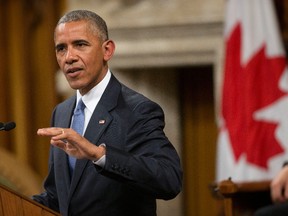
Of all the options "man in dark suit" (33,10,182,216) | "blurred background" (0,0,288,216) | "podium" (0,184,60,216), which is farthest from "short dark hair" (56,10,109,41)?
"blurred background" (0,0,288,216)

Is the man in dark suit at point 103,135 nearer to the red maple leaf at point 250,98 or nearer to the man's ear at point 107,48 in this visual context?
the man's ear at point 107,48

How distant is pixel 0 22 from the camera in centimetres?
649

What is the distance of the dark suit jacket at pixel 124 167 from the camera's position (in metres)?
2.60

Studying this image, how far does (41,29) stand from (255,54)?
180cm

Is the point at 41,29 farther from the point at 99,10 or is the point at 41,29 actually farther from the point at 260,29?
the point at 260,29

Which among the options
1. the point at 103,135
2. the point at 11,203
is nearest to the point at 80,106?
the point at 103,135

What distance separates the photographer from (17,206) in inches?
98.4

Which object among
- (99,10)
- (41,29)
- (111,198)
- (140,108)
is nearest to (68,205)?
(111,198)

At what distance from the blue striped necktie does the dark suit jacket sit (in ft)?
0.08

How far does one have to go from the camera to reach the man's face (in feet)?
9.07

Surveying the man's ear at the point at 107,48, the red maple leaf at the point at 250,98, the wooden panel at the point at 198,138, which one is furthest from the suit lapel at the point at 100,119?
the wooden panel at the point at 198,138

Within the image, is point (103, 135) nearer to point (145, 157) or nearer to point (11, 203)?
point (145, 157)

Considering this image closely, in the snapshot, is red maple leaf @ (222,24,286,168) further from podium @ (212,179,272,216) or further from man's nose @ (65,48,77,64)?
man's nose @ (65,48,77,64)

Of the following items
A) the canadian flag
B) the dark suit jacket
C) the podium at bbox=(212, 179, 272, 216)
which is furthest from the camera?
the canadian flag
